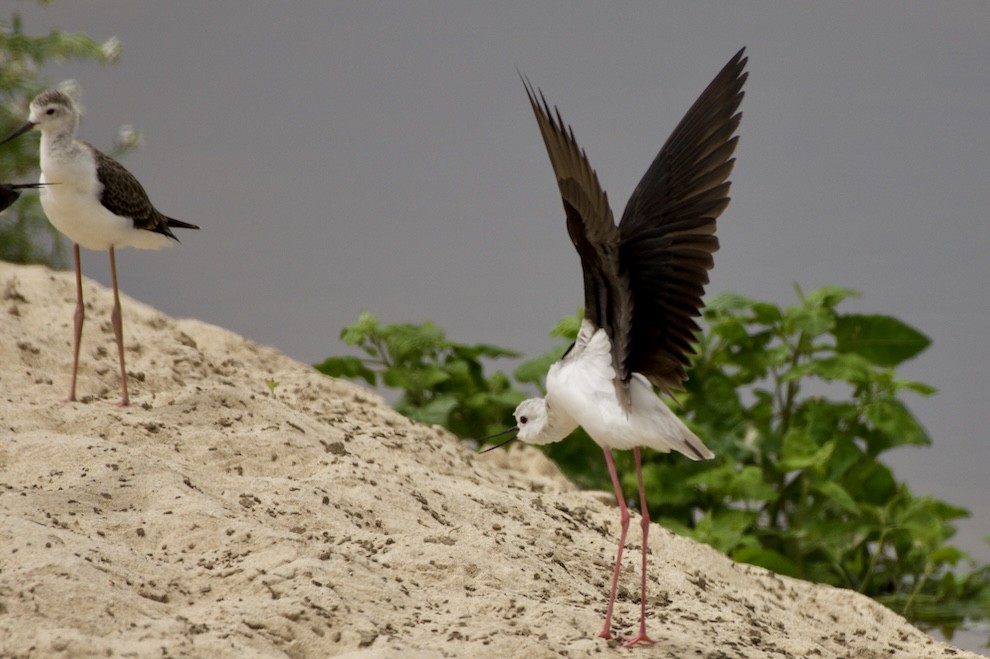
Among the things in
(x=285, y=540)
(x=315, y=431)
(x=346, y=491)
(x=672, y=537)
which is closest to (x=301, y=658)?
(x=285, y=540)

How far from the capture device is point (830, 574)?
23.7ft

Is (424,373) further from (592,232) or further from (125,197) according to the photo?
(592,232)

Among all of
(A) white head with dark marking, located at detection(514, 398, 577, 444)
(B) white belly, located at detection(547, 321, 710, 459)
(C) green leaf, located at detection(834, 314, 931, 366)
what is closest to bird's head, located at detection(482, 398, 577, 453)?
(A) white head with dark marking, located at detection(514, 398, 577, 444)

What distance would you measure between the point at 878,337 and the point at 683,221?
4.68 m

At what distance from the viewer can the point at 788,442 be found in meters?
7.32

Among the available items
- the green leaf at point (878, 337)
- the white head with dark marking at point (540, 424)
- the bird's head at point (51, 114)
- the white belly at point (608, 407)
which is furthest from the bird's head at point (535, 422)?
the green leaf at point (878, 337)

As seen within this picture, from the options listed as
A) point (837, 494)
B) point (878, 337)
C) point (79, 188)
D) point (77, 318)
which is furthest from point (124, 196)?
point (878, 337)

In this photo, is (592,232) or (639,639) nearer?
(592,232)

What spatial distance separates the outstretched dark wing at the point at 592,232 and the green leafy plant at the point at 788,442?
10.6ft

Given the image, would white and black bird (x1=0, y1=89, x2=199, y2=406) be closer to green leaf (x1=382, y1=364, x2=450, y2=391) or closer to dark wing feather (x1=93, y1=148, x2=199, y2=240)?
dark wing feather (x1=93, y1=148, x2=199, y2=240)

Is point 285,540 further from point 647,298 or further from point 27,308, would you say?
point 27,308

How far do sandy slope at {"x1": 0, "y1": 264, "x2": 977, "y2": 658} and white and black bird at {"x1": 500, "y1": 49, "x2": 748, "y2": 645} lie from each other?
74 cm

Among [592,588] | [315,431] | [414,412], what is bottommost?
[592,588]

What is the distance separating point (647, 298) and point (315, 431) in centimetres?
211
